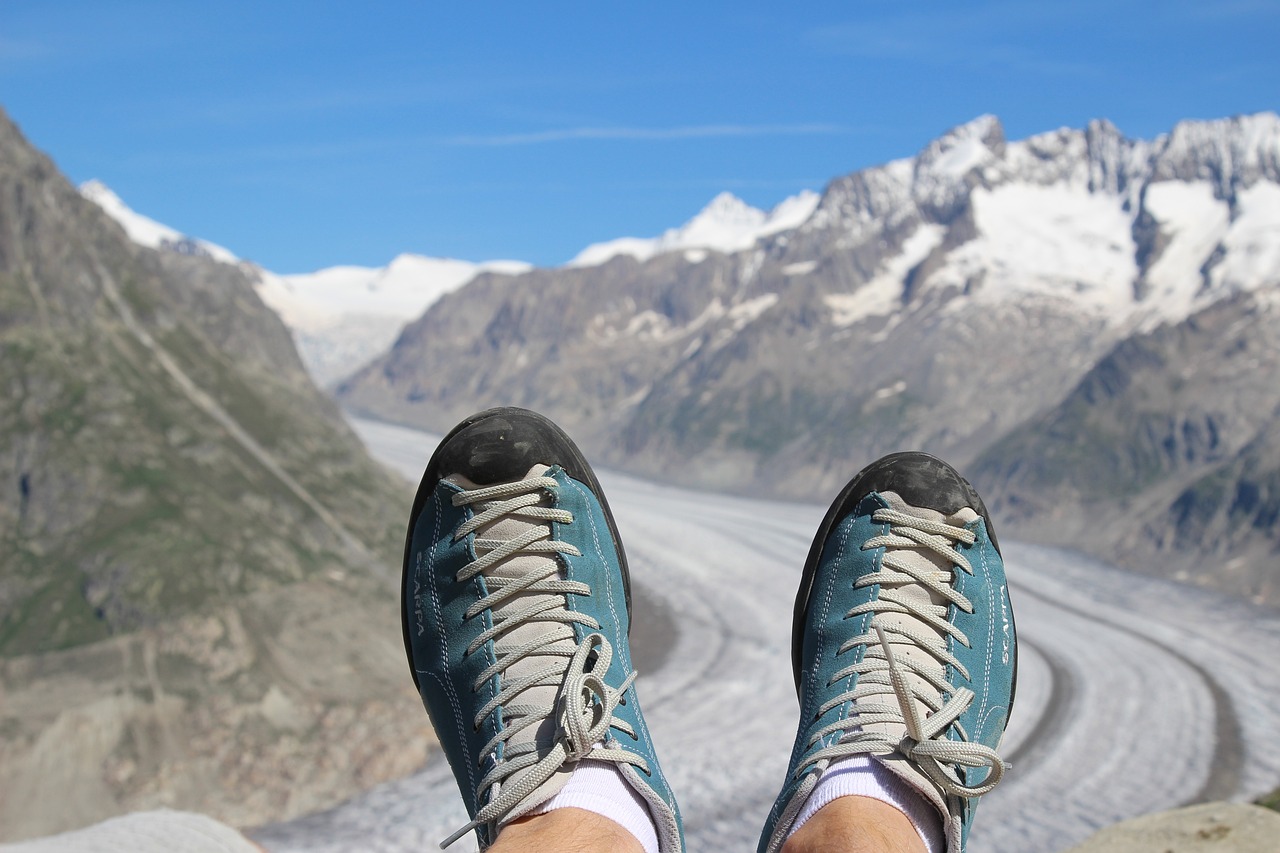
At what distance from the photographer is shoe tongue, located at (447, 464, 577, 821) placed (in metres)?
4.30

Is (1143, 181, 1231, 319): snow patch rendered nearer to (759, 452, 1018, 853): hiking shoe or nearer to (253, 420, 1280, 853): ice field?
(253, 420, 1280, 853): ice field

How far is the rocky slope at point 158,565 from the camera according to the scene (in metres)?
32.3

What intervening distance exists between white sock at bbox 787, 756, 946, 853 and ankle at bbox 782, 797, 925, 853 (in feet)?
0.12

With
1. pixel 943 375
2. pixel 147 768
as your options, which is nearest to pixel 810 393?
pixel 943 375

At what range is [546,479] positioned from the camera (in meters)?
5.22

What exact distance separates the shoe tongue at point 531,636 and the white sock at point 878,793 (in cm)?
78

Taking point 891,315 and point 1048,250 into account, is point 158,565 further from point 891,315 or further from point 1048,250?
point 1048,250

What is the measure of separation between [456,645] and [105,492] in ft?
126

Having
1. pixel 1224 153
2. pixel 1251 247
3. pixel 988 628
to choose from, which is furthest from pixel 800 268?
pixel 988 628

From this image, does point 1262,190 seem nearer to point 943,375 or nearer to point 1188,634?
point 943,375

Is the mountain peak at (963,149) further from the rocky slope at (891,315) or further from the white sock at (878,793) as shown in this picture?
the white sock at (878,793)

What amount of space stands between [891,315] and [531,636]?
454 ft

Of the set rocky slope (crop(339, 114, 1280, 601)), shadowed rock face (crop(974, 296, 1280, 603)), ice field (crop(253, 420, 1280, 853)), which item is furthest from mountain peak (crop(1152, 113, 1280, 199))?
ice field (crop(253, 420, 1280, 853))

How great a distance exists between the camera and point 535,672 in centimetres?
465
